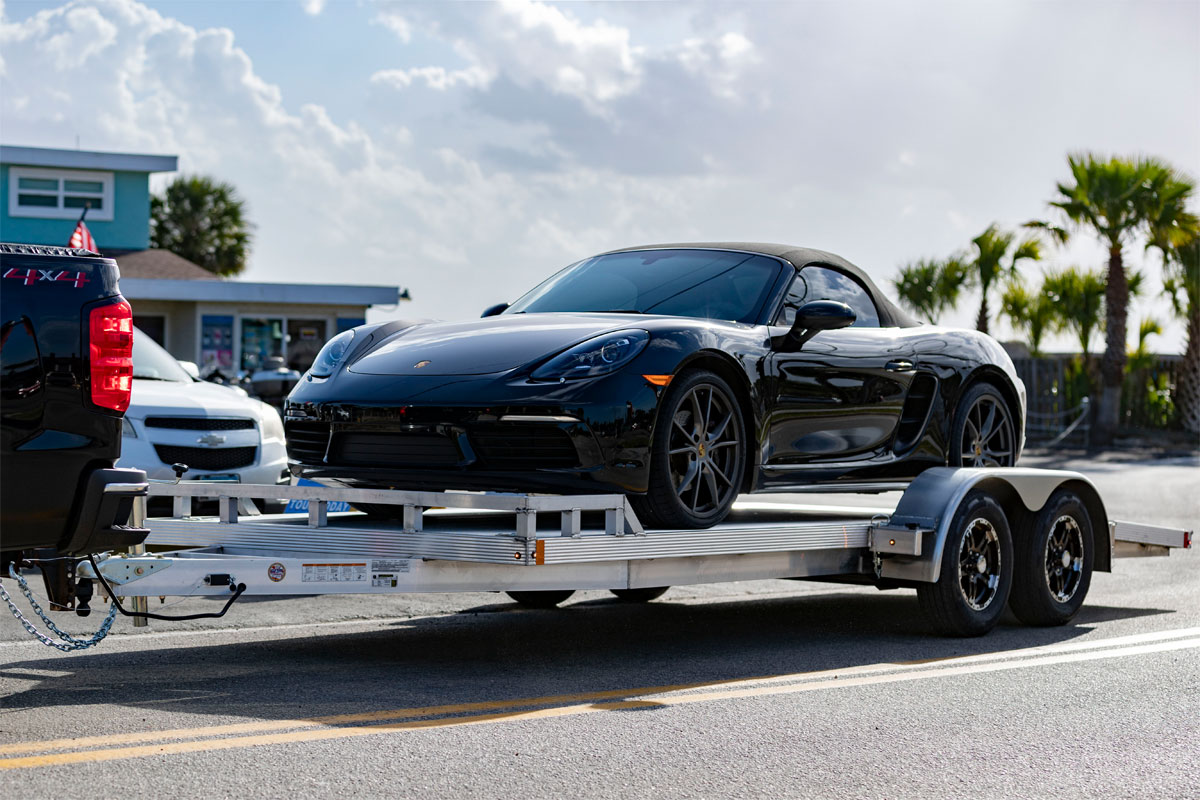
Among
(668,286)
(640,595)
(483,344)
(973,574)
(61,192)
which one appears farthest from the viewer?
(61,192)

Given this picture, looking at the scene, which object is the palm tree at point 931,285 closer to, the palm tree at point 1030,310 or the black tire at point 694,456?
the palm tree at point 1030,310

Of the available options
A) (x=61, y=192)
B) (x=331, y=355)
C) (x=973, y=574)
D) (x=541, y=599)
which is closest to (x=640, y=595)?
(x=541, y=599)

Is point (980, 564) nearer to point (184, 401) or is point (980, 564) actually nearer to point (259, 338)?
point (184, 401)

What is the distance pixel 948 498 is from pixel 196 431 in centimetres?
502

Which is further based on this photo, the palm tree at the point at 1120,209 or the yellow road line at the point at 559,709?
the palm tree at the point at 1120,209

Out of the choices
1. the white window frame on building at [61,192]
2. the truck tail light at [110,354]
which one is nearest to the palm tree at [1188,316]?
the white window frame on building at [61,192]

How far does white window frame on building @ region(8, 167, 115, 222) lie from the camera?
2950 cm

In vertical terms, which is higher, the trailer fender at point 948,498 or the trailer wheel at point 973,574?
the trailer fender at point 948,498

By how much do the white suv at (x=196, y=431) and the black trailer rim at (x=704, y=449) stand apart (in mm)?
3771

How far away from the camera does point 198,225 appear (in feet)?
133

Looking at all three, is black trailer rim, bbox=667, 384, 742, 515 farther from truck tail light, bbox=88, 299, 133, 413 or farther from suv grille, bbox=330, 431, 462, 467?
truck tail light, bbox=88, 299, 133, 413

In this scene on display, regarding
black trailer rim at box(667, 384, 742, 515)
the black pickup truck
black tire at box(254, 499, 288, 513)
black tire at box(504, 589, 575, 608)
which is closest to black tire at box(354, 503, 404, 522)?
black tire at box(254, 499, 288, 513)

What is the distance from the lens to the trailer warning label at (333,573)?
558cm

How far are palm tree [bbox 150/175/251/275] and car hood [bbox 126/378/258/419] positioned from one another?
1241 inches
